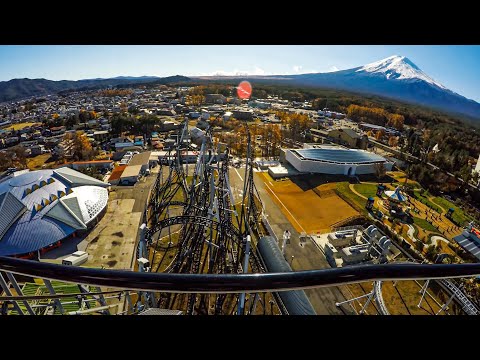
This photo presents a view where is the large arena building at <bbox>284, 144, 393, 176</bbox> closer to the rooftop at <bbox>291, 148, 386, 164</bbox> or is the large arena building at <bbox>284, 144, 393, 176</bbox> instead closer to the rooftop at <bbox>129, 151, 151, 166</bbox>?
the rooftop at <bbox>291, 148, 386, 164</bbox>

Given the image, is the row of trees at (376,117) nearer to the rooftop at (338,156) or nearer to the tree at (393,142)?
the tree at (393,142)

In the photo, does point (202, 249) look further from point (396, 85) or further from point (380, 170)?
point (396, 85)

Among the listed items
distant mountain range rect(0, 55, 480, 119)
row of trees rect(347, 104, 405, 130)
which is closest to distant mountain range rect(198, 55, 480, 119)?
distant mountain range rect(0, 55, 480, 119)

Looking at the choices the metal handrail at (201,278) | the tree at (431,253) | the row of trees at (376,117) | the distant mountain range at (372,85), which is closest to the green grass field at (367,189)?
the tree at (431,253)

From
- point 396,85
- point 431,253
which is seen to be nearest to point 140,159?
point 431,253
